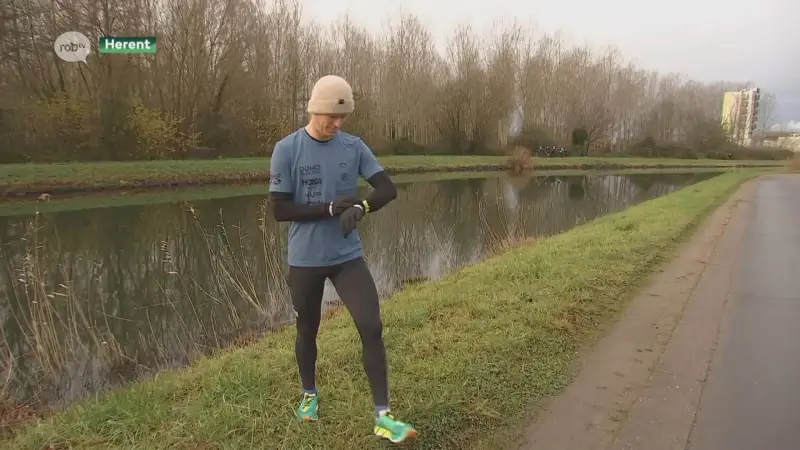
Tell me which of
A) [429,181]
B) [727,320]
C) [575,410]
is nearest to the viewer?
[575,410]

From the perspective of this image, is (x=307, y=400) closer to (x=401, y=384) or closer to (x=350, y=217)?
(x=401, y=384)

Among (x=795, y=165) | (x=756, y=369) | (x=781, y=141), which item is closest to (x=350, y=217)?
(x=756, y=369)

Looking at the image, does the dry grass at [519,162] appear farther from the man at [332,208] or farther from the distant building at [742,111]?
the distant building at [742,111]

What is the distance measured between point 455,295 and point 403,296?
3.73 feet

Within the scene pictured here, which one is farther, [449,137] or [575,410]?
[449,137]

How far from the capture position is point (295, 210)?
287 cm

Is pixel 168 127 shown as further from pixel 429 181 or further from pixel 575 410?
pixel 575 410

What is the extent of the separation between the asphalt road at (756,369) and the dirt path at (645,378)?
11 cm

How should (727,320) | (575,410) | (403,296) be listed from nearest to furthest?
(575,410) → (727,320) → (403,296)

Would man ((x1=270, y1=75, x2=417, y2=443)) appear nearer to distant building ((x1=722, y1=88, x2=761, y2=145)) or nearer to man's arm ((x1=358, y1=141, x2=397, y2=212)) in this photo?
man's arm ((x1=358, y1=141, x2=397, y2=212))

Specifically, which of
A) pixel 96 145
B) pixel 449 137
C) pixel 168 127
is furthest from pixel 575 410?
pixel 449 137

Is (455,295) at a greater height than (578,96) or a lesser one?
lesser

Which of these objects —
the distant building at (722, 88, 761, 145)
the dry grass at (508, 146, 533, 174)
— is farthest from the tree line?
the distant building at (722, 88, 761, 145)

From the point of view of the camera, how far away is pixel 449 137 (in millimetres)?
51469
